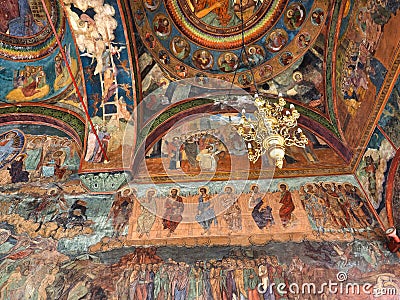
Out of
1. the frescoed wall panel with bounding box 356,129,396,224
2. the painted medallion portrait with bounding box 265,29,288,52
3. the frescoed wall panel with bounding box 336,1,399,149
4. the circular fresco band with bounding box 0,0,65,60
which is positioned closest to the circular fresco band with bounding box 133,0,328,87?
the painted medallion portrait with bounding box 265,29,288,52

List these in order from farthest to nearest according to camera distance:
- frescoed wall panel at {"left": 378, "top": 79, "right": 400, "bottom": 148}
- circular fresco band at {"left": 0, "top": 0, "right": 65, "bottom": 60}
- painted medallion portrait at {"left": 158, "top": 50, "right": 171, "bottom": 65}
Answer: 1. painted medallion portrait at {"left": 158, "top": 50, "right": 171, "bottom": 65}
2. circular fresco band at {"left": 0, "top": 0, "right": 65, "bottom": 60}
3. frescoed wall panel at {"left": 378, "top": 79, "right": 400, "bottom": 148}

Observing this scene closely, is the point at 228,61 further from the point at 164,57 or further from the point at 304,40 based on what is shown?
the point at 304,40

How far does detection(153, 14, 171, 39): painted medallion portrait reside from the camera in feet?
39.9

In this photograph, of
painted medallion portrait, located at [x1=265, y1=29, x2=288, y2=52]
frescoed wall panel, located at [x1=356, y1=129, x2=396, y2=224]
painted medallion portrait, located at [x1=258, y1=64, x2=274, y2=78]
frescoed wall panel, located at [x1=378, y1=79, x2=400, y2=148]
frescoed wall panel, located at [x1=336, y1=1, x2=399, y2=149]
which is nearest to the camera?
frescoed wall panel, located at [x1=378, y1=79, x2=400, y2=148]

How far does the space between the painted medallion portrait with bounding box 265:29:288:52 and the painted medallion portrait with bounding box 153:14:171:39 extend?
261 cm

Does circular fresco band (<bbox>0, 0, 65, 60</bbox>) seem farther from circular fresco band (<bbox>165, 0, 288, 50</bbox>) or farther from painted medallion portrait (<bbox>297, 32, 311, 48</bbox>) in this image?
painted medallion portrait (<bbox>297, 32, 311, 48</bbox>)

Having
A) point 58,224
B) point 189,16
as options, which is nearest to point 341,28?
point 189,16

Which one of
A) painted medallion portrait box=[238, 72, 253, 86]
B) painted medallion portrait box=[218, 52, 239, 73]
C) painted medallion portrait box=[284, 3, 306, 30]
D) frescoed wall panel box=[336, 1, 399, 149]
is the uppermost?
painted medallion portrait box=[284, 3, 306, 30]

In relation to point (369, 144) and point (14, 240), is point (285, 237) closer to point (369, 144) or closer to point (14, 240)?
point (369, 144)

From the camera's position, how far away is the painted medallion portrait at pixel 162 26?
12.1 m

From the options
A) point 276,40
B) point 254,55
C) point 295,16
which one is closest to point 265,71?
point 254,55

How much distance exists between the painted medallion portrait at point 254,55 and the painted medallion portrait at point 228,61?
0.28 metres

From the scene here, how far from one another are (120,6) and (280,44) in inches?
165

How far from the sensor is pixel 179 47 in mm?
12516
